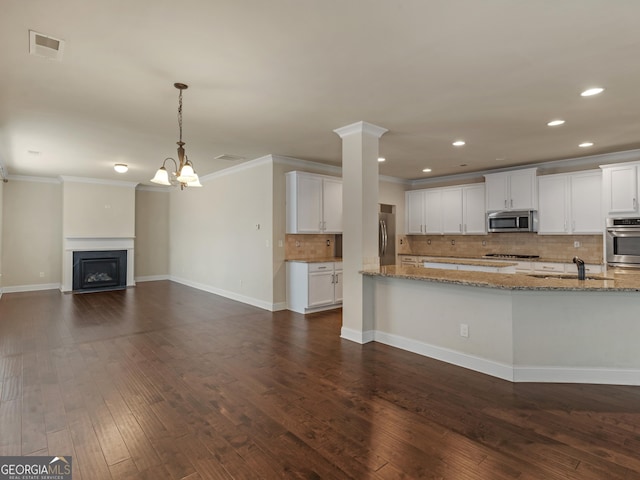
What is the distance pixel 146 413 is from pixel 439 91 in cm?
363

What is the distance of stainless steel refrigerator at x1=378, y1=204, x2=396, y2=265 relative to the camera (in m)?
7.18

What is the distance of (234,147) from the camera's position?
17.5 feet

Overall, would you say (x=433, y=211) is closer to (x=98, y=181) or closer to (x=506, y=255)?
(x=506, y=255)

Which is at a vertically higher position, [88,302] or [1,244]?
[1,244]

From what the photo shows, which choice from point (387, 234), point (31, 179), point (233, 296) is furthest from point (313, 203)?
point (31, 179)

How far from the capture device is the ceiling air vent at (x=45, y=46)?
2.36 meters

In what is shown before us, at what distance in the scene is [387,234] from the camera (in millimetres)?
7672

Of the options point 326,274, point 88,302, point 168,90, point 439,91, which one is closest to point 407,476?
point 439,91

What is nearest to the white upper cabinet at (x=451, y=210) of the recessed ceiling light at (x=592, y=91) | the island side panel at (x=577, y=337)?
the recessed ceiling light at (x=592, y=91)

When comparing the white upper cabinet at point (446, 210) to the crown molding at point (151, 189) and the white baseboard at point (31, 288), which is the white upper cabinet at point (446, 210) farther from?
the white baseboard at point (31, 288)

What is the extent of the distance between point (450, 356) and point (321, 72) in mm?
3018

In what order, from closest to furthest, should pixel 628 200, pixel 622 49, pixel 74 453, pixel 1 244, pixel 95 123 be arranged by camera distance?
1. pixel 74 453
2. pixel 622 49
3. pixel 95 123
4. pixel 628 200
5. pixel 1 244

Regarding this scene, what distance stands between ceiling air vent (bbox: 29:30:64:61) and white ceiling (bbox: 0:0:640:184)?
0.06 metres

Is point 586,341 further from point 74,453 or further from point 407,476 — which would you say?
point 74,453
